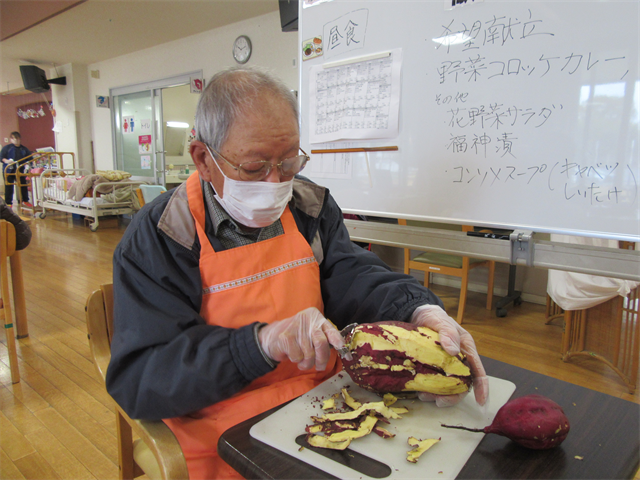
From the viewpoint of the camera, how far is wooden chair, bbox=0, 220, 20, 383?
7.00 feet

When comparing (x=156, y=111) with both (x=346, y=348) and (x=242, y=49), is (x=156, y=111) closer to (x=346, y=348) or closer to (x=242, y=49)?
(x=242, y=49)

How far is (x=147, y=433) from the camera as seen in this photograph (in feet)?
2.56

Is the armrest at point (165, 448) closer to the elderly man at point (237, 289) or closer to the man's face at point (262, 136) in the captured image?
the elderly man at point (237, 289)

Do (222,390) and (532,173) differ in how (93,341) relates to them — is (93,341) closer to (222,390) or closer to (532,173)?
(222,390)

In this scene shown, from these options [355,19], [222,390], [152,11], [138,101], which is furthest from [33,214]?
[222,390]

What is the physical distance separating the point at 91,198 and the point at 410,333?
22.8 ft

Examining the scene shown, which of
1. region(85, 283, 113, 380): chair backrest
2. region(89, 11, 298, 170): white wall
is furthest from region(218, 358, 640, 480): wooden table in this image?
region(89, 11, 298, 170): white wall

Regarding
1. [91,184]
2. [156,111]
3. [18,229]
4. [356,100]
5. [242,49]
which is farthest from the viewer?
[156,111]

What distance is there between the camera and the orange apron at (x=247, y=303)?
85 cm

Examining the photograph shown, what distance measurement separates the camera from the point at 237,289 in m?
0.98

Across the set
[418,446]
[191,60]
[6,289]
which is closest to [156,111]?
[191,60]

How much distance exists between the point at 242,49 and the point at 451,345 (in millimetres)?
5535

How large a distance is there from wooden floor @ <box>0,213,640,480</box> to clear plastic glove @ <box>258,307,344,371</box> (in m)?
1.13

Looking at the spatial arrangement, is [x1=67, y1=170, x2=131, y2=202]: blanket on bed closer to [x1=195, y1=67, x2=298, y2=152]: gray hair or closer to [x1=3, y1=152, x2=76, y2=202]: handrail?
[x1=3, y1=152, x2=76, y2=202]: handrail
